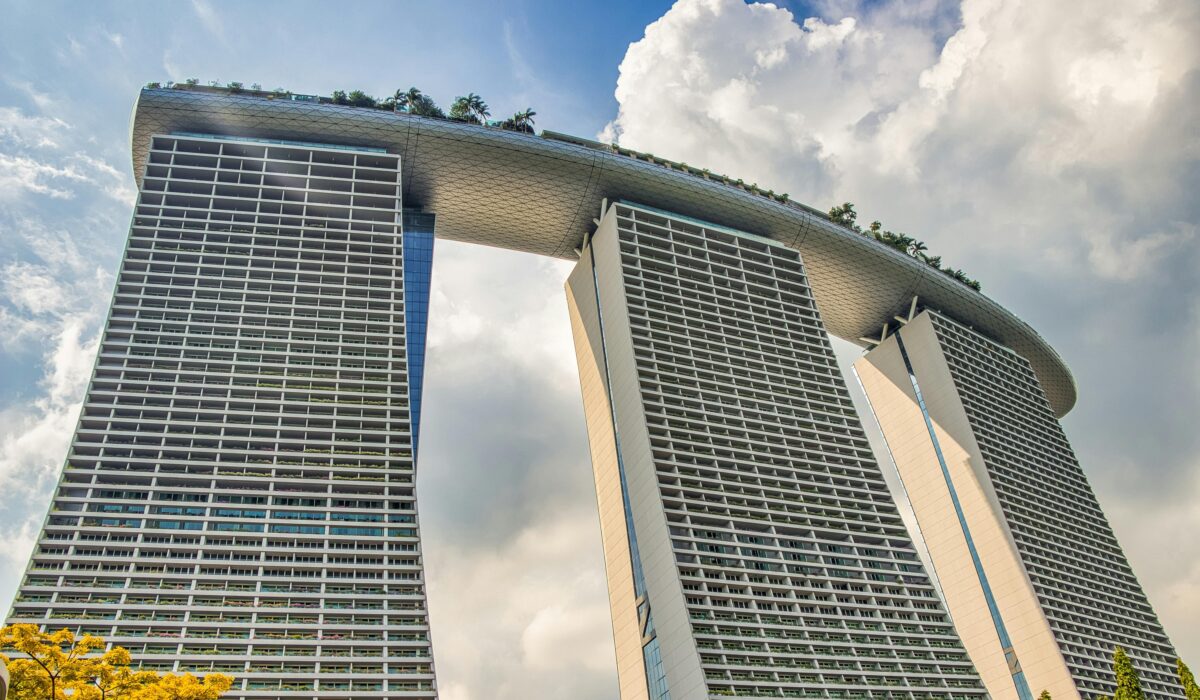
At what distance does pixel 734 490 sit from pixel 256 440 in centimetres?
2837

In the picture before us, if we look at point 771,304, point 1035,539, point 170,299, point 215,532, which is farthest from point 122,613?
point 1035,539

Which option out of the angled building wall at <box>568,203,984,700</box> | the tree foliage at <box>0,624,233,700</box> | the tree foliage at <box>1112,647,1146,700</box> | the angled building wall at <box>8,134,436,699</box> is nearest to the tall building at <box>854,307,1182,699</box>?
the angled building wall at <box>568,203,984,700</box>

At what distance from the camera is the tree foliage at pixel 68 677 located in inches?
948

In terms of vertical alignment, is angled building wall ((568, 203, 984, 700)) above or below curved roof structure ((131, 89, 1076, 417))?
below

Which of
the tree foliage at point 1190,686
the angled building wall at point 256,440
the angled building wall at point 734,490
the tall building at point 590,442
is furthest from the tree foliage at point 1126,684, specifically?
the angled building wall at point 256,440

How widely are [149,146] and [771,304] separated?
146ft

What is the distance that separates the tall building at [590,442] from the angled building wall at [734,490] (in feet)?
0.68

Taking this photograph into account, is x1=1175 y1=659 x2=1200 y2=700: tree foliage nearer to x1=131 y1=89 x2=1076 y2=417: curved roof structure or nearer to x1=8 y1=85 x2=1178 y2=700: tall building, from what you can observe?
x1=8 y1=85 x2=1178 y2=700: tall building

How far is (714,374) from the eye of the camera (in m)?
68.6

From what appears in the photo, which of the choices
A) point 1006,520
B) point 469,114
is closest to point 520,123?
point 469,114

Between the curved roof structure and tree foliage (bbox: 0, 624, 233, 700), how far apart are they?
4560 centimetres

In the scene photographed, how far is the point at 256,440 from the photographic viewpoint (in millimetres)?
54688

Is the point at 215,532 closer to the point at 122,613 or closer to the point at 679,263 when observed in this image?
the point at 122,613

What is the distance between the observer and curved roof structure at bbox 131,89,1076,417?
65812mm
